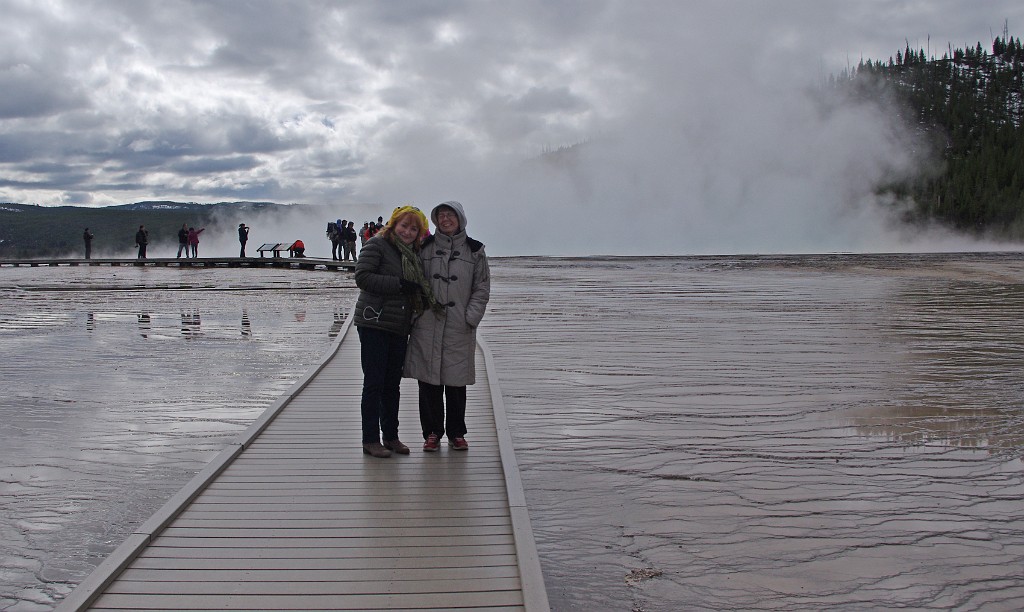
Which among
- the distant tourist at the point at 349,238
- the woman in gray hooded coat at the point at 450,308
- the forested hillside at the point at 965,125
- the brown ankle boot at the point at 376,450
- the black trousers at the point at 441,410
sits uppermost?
the forested hillside at the point at 965,125

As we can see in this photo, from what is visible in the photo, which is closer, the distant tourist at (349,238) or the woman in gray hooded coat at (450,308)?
the woman in gray hooded coat at (450,308)

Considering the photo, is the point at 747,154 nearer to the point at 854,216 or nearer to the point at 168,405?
the point at 854,216

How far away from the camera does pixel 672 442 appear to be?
7.59 meters

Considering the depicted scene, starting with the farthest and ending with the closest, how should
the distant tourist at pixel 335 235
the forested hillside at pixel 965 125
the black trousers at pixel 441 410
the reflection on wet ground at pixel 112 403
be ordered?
the forested hillside at pixel 965 125
the distant tourist at pixel 335 235
the black trousers at pixel 441 410
the reflection on wet ground at pixel 112 403

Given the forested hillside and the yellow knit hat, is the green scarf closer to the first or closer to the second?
the yellow knit hat

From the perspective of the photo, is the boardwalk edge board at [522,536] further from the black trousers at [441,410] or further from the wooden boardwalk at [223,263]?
the wooden boardwalk at [223,263]

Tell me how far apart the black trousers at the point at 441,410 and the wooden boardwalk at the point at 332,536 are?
6.4 inches

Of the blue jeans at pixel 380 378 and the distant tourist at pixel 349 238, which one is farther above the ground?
the distant tourist at pixel 349 238

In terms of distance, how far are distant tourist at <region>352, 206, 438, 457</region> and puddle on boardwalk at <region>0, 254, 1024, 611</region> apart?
A: 130 centimetres

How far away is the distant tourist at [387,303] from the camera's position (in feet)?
19.0

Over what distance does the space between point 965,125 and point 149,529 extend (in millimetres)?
133357

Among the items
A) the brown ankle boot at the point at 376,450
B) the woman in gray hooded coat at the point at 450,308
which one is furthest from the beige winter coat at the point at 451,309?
the brown ankle boot at the point at 376,450

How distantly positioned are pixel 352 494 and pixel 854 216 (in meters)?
92.5

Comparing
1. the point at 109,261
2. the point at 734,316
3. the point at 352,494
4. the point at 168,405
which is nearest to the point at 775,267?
the point at 734,316
